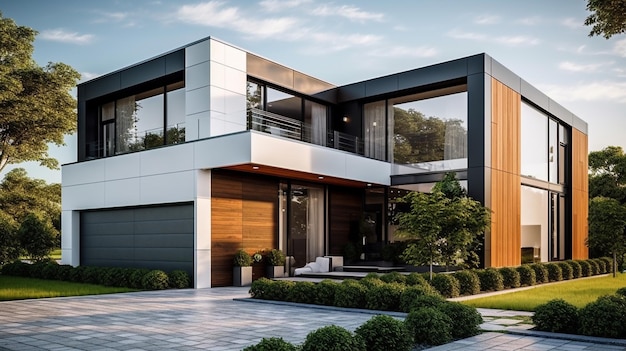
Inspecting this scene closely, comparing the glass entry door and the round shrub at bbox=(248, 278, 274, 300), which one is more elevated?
the glass entry door

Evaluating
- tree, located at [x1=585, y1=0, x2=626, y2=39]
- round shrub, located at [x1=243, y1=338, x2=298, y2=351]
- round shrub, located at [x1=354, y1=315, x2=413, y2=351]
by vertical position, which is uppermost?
tree, located at [x1=585, y1=0, x2=626, y2=39]

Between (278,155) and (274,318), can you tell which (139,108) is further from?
(274,318)

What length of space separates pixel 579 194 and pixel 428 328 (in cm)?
2146

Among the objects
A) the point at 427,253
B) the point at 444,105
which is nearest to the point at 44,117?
the point at 444,105

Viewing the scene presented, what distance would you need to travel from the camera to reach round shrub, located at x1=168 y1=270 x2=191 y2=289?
647 inches

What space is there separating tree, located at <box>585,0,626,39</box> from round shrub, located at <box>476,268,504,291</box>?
7.05 m

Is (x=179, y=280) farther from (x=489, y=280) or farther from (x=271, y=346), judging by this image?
(x=271, y=346)

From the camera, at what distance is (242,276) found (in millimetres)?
17109

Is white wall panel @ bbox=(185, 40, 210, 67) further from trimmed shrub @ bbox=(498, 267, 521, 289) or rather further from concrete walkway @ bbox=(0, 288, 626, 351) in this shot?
trimmed shrub @ bbox=(498, 267, 521, 289)

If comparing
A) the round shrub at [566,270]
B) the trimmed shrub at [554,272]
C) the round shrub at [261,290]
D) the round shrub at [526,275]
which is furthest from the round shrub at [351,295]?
the round shrub at [566,270]

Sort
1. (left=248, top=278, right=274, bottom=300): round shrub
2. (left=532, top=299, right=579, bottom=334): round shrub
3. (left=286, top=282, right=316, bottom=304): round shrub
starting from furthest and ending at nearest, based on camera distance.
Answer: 1. (left=248, top=278, right=274, bottom=300): round shrub
2. (left=286, top=282, right=316, bottom=304): round shrub
3. (left=532, top=299, right=579, bottom=334): round shrub

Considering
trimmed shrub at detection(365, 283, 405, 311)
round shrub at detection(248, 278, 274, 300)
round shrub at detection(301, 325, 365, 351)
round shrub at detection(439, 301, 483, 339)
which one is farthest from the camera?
round shrub at detection(248, 278, 274, 300)

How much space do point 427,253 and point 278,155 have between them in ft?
16.6

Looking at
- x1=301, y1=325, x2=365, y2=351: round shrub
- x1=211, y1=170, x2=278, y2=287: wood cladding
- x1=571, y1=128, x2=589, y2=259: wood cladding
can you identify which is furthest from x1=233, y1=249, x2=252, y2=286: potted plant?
x1=571, y1=128, x2=589, y2=259: wood cladding
